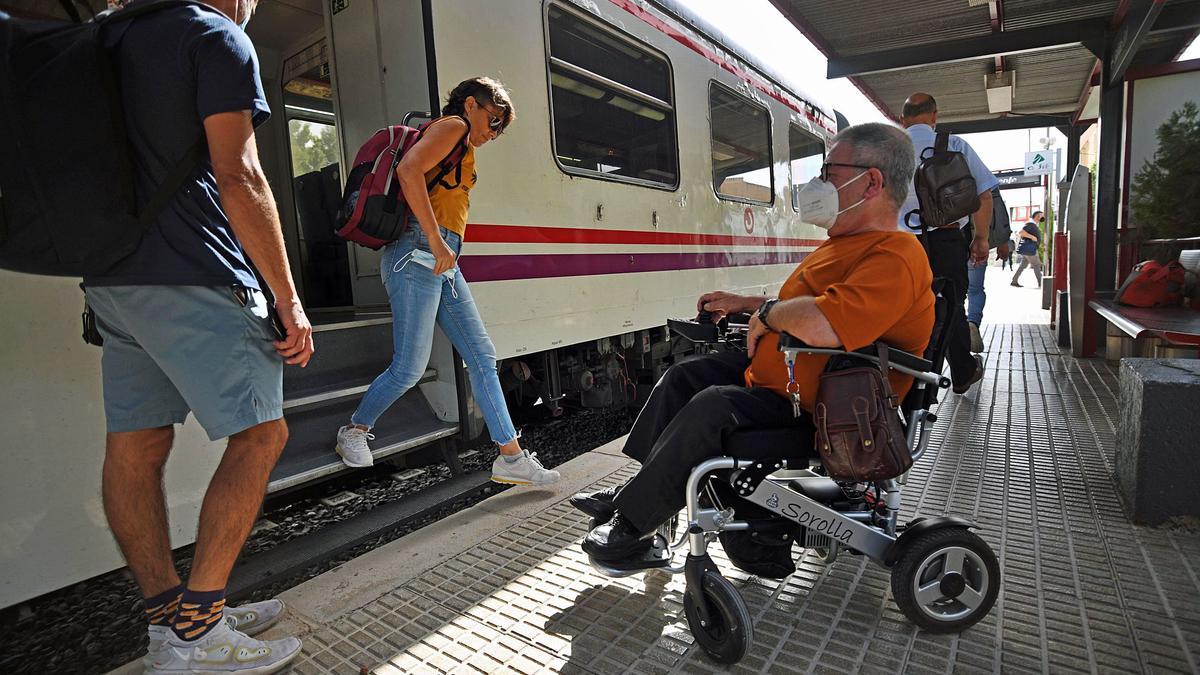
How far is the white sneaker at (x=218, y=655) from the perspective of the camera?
1639 mm

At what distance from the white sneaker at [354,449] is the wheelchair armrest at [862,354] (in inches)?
69.0

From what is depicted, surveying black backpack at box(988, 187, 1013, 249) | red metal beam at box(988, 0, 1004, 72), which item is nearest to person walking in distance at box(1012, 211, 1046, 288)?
red metal beam at box(988, 0, 1004, 72)

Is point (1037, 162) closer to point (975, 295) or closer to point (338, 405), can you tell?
point (975, 295)

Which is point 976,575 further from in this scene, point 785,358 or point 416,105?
point 416,105

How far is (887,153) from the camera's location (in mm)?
1849

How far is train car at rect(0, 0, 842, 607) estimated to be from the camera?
75.2 inches

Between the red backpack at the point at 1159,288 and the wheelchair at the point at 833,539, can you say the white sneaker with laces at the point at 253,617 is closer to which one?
the wheelchair at the point at 833,539

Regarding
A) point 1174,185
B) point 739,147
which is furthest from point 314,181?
point 1174,185

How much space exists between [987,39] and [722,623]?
7.56 meters

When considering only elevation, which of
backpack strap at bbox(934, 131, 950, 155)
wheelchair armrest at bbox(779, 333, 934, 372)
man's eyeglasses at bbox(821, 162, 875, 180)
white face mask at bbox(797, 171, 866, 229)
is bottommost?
wheelchair armrest at bbox(779, 333, 934, 372)

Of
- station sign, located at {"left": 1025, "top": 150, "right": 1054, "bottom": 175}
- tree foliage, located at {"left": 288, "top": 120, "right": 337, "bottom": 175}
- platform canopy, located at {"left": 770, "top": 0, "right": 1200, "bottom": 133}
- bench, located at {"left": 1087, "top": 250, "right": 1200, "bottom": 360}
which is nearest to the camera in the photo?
bench, located at {"left": 1087, "top": 250, "right": 1200, "bottom": 360}

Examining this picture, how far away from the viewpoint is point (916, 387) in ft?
6.16

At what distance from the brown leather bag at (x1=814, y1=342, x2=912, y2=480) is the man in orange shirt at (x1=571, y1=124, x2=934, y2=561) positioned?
104 millimetres

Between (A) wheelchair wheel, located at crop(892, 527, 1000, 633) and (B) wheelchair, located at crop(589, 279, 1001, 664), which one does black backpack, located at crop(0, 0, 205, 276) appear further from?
(A) wheelchair wheel, located at crop(892, 527, 1000, 633)
